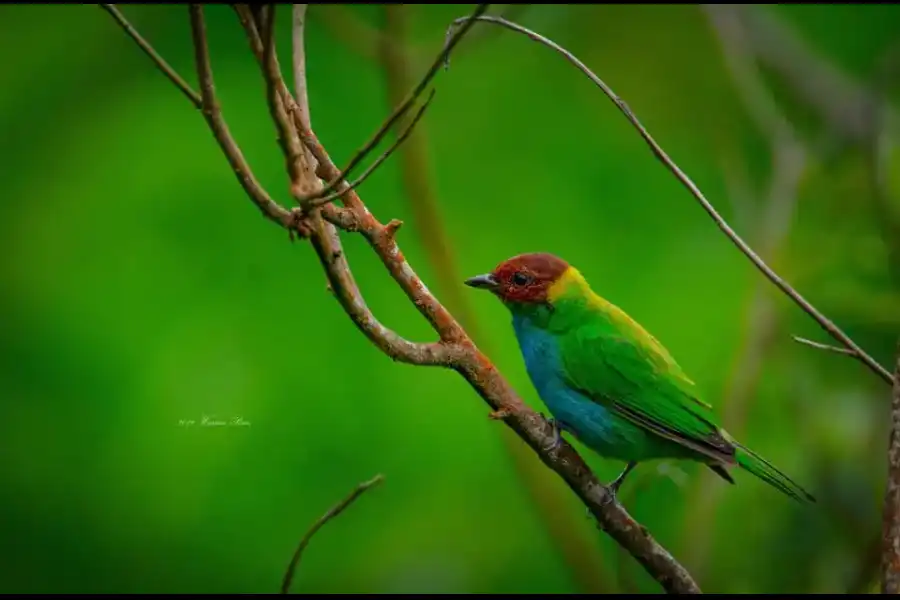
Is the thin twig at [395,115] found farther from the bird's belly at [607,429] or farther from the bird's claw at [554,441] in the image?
the bird's belly at [607,429]

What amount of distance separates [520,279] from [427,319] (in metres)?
0.62

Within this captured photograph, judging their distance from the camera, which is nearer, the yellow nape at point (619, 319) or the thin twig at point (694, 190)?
the thin twig at point (694, 190)

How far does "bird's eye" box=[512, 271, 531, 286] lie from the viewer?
7.30ft

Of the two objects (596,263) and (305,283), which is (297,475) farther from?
(596,263)

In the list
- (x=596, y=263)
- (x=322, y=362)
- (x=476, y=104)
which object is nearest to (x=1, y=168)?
(x=322, y=362)

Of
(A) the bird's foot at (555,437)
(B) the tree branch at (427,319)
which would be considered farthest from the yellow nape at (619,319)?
(B) the tree branch at (427,319)

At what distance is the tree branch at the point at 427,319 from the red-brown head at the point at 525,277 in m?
0.47

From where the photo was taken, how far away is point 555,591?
3482 mm

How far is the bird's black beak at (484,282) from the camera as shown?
213cm

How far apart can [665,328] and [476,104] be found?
4.37 feet

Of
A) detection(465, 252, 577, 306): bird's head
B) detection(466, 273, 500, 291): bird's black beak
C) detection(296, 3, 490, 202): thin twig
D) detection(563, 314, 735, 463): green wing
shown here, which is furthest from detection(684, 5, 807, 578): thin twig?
A: detection(296, 3, 490, 202): thin twig

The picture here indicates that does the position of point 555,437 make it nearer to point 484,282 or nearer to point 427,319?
point 427,319

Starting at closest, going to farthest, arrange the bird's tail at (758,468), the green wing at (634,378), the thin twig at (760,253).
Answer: the bird's tail at (758,468) < the green wing at (634,378) < the thin twig at (760,253)

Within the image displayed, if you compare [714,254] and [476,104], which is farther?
[476,104]
